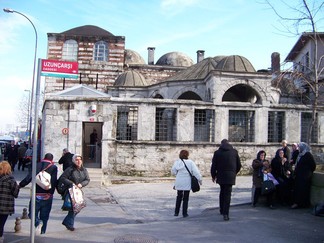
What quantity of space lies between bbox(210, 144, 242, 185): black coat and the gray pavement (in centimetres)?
91

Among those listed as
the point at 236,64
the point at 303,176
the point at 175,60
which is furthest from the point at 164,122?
the point at 175,60

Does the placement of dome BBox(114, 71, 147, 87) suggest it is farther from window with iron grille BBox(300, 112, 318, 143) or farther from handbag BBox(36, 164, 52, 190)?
handbag BBox(36, 164, 52, 190)

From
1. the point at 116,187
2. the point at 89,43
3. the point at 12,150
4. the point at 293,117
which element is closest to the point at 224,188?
the point at 116,187

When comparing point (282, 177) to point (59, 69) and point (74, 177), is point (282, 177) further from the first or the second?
point (59, 69)

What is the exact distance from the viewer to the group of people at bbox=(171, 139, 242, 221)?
788cm

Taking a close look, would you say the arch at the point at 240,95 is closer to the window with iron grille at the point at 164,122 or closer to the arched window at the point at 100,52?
the window with iron grille at the point at 164,122

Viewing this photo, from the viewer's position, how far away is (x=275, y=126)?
18.0m

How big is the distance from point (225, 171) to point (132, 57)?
3259cm

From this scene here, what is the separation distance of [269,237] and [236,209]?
248 cm

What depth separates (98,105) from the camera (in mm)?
15789

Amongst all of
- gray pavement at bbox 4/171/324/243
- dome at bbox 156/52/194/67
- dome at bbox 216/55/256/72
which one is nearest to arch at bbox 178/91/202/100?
dome at bbox 216/55/256/72

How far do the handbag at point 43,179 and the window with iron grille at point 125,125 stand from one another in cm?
982

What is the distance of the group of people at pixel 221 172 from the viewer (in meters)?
7.88

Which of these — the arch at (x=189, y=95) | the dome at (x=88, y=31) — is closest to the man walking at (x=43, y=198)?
the arch at (x=189, y=95)
